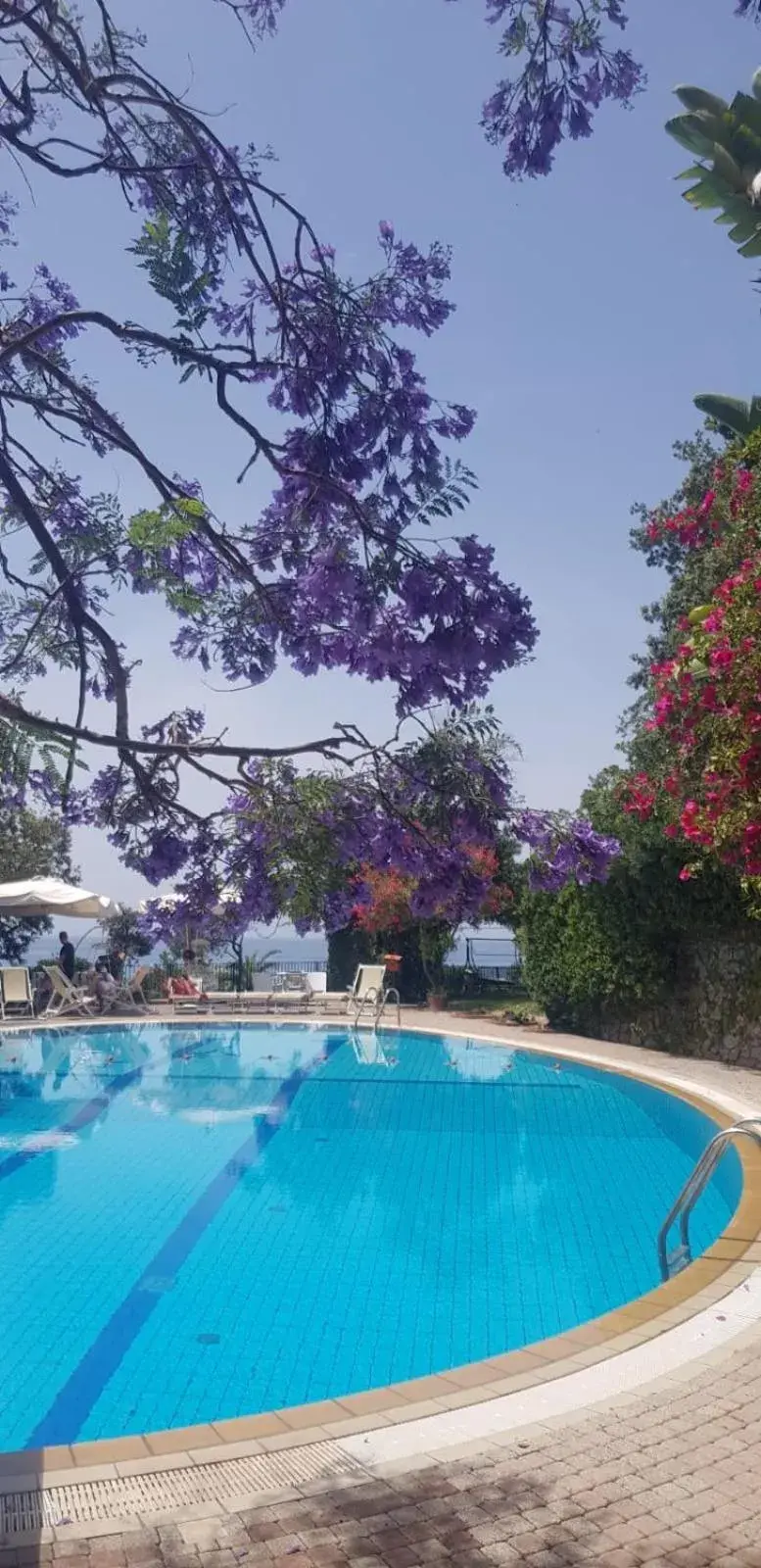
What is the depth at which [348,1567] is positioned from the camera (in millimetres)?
3299

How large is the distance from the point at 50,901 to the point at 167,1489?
60.8 ft

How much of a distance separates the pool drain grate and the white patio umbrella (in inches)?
716

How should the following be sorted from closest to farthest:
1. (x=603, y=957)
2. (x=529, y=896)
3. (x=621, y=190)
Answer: (x=621, y=190)
(x=603, y=957)
(x=529, y=896)

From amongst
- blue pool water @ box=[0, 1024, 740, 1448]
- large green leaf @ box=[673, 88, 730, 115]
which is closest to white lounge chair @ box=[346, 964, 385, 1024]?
blue pool water @ box=[0, 1024, 740, 1448]

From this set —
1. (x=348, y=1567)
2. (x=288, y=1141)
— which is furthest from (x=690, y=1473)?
(x=288, y=1141)

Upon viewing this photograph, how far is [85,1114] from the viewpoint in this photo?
14266mm

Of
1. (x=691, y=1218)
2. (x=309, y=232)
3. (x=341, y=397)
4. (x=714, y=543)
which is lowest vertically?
(x=691, y=1218)

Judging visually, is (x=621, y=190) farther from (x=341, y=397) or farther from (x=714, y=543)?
(x=714, y=543)

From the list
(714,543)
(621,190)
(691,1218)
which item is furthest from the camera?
(714,543)

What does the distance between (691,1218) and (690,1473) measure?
5.26 m

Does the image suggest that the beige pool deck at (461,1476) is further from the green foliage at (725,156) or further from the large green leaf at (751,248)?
the green foliage at (725,156)

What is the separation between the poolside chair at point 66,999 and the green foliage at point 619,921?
8.70 metres

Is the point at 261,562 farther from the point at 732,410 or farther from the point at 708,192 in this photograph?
the point at 732,410

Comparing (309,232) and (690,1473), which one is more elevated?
(309,232)
